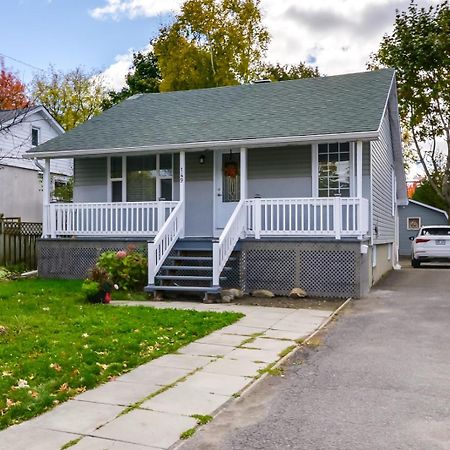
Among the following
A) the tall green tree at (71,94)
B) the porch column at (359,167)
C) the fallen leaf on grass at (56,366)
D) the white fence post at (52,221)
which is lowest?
the fallen leaf on grass at (56,366)

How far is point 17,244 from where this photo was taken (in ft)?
51.6

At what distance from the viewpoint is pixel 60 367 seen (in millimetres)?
5371

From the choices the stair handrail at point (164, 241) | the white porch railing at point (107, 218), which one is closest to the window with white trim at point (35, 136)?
the white porch railing at point (107, 218)

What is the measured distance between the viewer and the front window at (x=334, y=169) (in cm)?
1262

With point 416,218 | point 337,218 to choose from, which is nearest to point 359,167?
point 337,218

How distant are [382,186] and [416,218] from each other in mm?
19649

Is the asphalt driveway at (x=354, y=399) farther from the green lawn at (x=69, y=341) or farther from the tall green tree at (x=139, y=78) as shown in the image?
the tall green tree at (x=139, y=78)

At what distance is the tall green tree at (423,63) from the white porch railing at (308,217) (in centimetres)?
1885

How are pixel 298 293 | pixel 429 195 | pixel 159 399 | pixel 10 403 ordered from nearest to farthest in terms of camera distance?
1. pixel 10 403
2. pixel 159 399
3. pixel 298 293
4. pixel 429 195

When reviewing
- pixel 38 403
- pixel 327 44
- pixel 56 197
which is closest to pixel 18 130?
pixel 56 197

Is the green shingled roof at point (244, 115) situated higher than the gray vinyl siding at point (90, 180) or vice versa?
the green shingled roof at point (244, 115)

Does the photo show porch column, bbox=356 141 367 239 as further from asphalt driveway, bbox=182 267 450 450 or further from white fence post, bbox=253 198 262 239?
asphalt driveway, bbox=182 267 450 450

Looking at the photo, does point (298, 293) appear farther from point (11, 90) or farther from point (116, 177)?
point (11, 90)

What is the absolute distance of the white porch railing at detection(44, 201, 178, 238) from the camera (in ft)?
43.0
